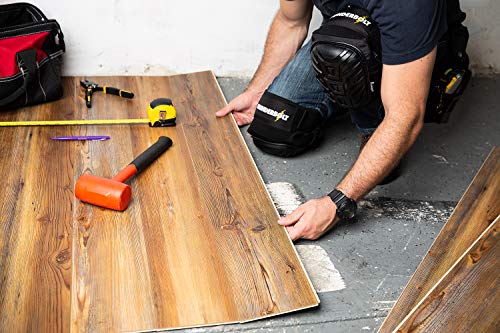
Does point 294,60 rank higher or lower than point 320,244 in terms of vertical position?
higher

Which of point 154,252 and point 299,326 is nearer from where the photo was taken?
point 299,326

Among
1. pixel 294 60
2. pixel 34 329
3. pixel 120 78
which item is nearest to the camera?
pixel 34 329

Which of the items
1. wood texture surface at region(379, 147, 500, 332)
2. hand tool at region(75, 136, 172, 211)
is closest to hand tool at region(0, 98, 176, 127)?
hand tool at region(75, 136, 172, 211)

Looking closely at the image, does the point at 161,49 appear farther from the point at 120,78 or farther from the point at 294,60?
the point at 294,60

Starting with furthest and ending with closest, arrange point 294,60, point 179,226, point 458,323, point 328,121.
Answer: point 328,121 < point 294,60 < point 179,226 < point 458,323

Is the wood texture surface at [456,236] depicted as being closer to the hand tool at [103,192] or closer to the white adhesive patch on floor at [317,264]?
the white adhesive patch on floor at [317,264]

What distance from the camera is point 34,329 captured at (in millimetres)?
1790

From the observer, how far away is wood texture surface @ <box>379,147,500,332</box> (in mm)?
1927

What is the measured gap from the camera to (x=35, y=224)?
87.8 inches

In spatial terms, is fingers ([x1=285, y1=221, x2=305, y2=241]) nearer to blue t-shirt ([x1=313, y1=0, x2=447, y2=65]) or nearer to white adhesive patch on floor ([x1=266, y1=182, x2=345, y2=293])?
white adhesive patch on floor ([x1=266, y1=182, x2=345, y2=293])

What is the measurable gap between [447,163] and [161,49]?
1.64 meters

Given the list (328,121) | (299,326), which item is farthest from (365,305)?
(328,121)

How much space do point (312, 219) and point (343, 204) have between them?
125 millimetres

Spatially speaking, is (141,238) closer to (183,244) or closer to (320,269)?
(183,244)
